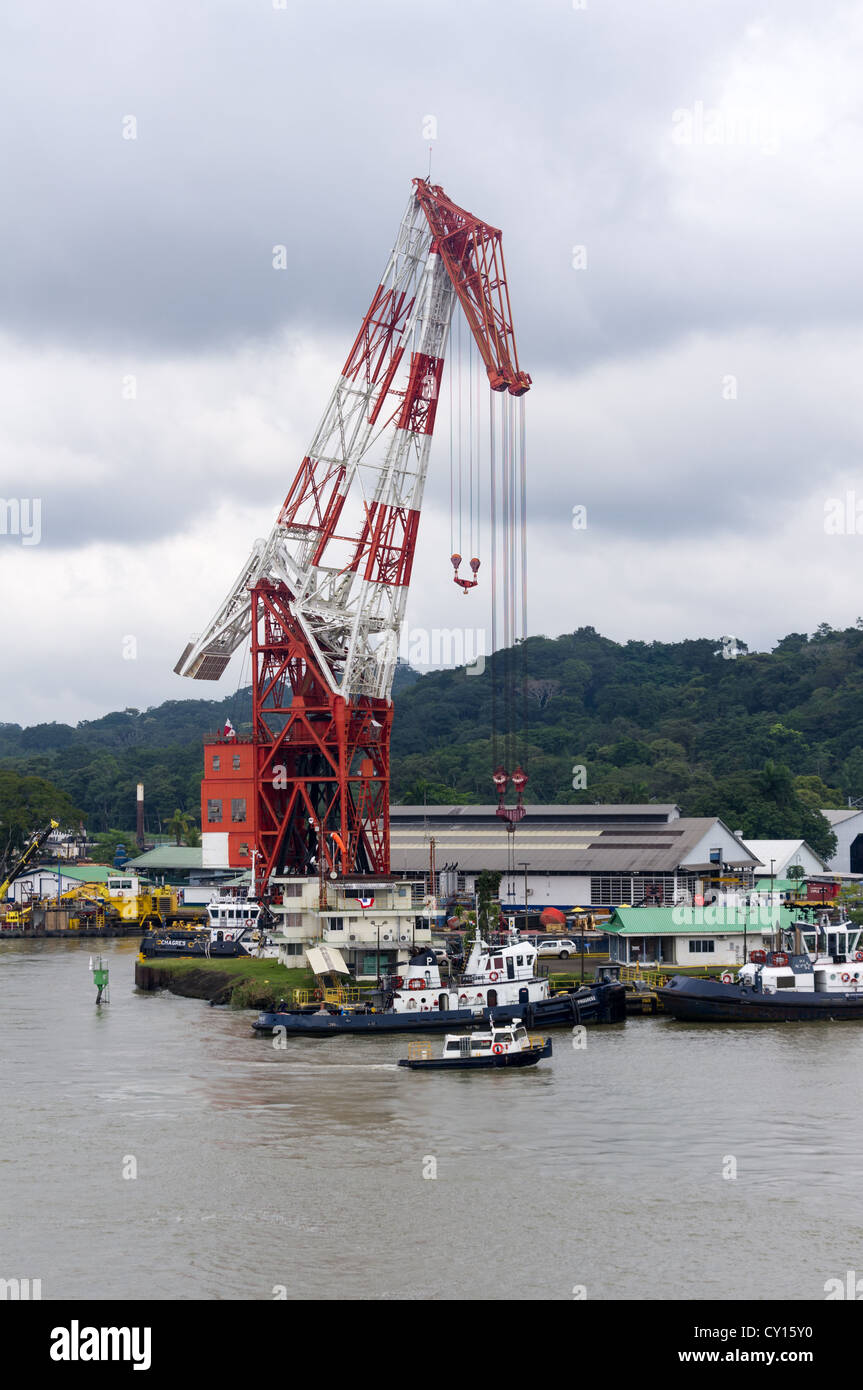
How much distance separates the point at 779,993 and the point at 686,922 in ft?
37.0

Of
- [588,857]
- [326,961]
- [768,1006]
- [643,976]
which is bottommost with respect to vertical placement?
[768,1006]

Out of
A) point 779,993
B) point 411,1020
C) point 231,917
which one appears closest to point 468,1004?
point 411,1020

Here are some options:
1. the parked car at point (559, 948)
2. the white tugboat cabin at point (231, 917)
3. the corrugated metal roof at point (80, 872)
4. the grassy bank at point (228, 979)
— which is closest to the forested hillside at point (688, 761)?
the corrugated metal roof at point (80, 872)

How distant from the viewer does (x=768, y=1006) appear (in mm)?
55125

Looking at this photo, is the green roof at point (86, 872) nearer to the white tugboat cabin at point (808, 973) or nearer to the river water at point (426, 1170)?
the river water at point (426, 1170)

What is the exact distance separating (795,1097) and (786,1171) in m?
7.83

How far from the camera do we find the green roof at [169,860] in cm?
12925

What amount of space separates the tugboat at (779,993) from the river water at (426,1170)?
4050mm

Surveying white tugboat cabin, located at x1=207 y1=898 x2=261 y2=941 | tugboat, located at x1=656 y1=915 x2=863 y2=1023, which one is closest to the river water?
tugboat, located at x1=656 y1=915 x2=863 y2=1023

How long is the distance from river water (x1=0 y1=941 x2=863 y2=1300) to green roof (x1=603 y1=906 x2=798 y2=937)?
49.3 ft

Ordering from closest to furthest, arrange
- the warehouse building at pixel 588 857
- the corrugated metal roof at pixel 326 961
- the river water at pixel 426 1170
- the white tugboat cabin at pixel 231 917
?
1. the river water at pixel 426 1170
2. the corrugated metal roof at pixel 326 961
3. the white tugboat cabin at pixel 231 917
4. the warehouse building at pixel 588 857

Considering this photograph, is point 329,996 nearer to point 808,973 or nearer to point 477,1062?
point 477,1062

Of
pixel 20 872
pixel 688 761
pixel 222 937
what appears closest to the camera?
pixel 222 937

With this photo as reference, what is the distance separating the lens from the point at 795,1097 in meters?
40.6
